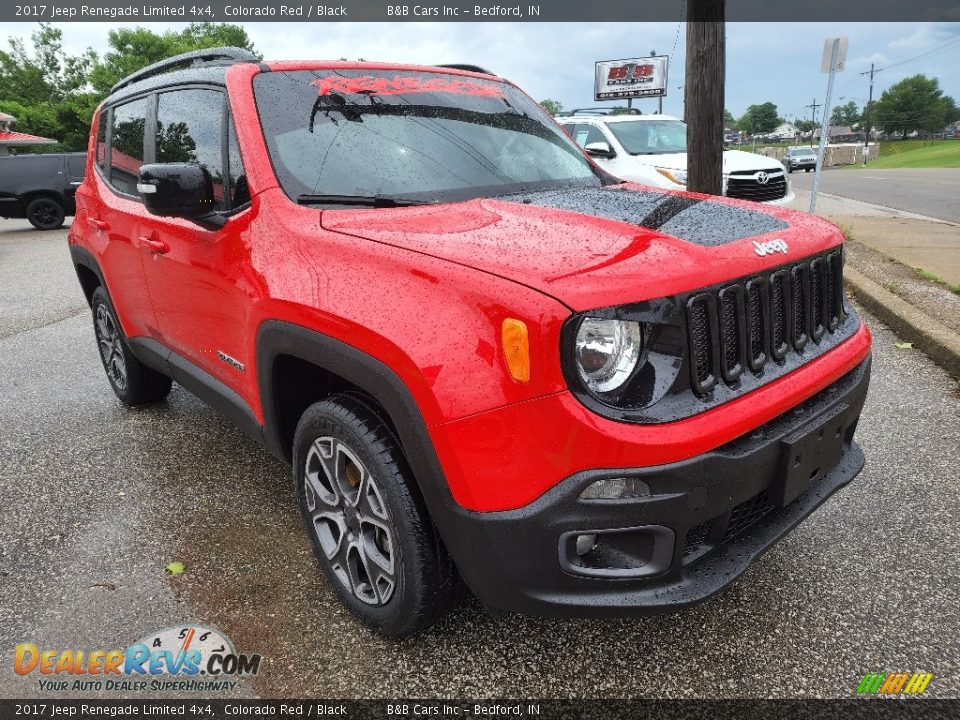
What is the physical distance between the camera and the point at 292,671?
215 cm

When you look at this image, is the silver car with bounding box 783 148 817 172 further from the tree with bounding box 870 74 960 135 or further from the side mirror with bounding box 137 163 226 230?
the tree with bounding box 870 74 960 135

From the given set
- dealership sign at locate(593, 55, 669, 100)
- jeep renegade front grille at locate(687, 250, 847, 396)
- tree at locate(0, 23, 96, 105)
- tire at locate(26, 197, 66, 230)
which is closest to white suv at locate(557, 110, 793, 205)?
jeep renegade front grille at locate(687, 250, 847, 396)

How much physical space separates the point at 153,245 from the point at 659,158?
329 inches

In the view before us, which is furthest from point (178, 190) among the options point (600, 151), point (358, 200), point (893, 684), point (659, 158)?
point (659, 158)

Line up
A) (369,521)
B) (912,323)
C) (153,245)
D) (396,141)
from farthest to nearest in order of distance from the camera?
(912,323) < (153,245) < (396,141) < (369,521)

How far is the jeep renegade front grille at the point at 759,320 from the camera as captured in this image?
178 cm

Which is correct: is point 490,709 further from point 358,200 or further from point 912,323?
point 912,323

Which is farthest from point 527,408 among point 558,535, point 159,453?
point 159,453

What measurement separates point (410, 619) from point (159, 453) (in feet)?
7.40

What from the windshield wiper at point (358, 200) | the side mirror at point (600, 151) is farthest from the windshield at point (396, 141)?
the side mirror at point (600, 151)

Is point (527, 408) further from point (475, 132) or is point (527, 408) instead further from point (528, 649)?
point (475, 132)

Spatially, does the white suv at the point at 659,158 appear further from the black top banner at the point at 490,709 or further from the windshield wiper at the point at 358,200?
the black top banner at the point at 490,709

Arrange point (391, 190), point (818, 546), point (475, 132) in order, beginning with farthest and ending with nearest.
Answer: point (475, 132), point (818, 546), point (391, 190)

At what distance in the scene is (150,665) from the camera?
220 cm
